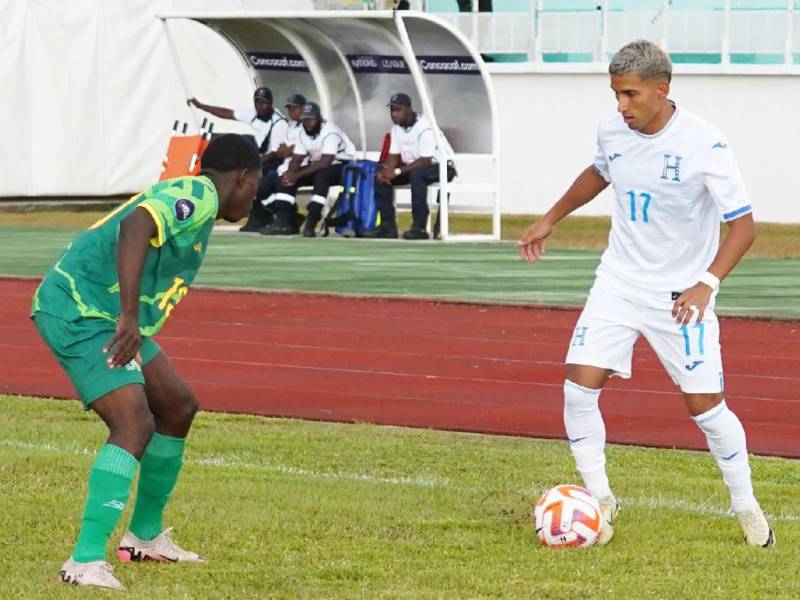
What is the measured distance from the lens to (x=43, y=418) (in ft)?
32.9

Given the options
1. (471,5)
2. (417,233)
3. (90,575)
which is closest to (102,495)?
(90,575)

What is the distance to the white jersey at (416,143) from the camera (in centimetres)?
2303

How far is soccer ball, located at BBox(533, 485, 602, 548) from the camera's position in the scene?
685 cm

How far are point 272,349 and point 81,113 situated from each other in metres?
18.6

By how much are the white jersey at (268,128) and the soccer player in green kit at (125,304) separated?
18217 mm

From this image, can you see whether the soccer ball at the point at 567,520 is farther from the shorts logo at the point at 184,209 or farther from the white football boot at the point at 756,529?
the shorts logo at the point at 184,209

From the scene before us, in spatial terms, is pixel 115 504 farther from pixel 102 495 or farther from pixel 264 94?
pixel 264 94

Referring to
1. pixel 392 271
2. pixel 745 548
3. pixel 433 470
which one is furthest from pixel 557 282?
pixel 745 548

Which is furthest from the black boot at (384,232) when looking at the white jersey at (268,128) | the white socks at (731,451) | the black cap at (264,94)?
the white socks at (731,451)

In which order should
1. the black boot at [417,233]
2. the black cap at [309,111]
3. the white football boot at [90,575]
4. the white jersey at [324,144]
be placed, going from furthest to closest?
the white jersey at [324,144] → the black cap at [309,111] → the black boot at [417,233] → the white football boot at [90,575]

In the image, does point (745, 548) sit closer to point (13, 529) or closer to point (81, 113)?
point (13, 529)

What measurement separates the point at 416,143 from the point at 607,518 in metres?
16.3

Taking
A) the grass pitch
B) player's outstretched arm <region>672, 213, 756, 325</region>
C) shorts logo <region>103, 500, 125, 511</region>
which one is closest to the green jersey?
shorts logo <region>103, 500, 125, 511</region>

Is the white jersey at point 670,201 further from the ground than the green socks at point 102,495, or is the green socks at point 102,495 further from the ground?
the white jersey at point 670,201
